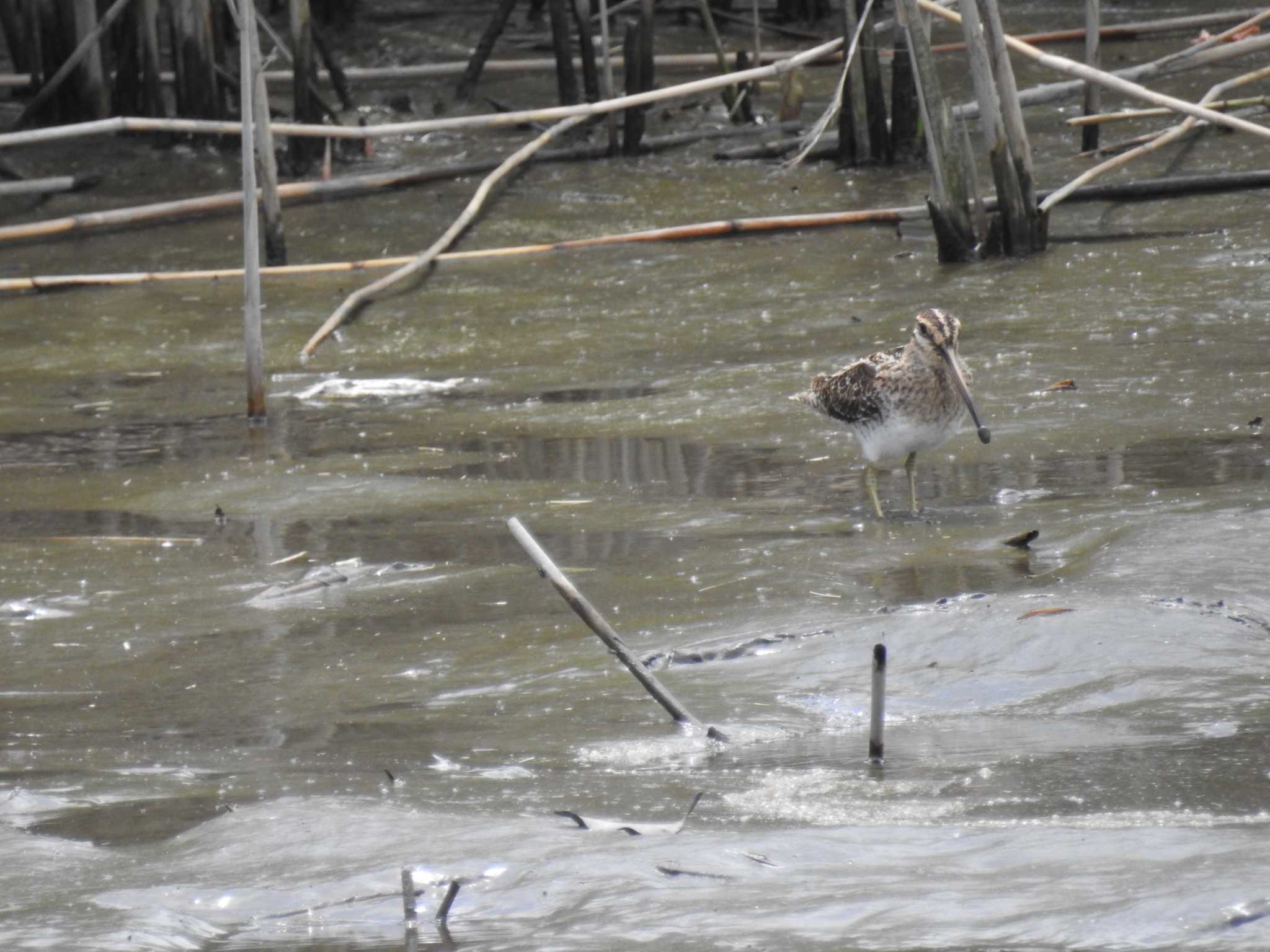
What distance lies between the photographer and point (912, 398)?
640 centimetres

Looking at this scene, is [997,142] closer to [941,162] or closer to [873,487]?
[941,162]

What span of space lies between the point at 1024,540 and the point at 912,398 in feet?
2.81

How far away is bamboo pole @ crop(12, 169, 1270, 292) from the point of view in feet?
37.4

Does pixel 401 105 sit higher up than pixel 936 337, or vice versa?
pixel 401 105

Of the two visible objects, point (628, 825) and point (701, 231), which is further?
point (701, 231)

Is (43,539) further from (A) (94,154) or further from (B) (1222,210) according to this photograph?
(A) (94,154)

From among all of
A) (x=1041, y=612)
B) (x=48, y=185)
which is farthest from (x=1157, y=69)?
(x=1041, y=612)

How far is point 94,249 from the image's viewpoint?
12.6 meters

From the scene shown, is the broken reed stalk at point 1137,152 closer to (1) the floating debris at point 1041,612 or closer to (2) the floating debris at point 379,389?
(2) the floating debris at point 379,389

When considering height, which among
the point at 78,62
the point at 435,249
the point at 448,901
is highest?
the point at 78,62

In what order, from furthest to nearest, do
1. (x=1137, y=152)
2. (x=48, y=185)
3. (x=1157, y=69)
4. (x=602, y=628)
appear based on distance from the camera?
1. (x=48, y=185)
2. (x=1157, y=69)
3. (x=1137, y=152)
4. (x=602, y=628)

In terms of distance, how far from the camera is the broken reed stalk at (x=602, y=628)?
13.0 ft

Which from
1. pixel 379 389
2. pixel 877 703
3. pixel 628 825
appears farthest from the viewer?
pixel 379 389

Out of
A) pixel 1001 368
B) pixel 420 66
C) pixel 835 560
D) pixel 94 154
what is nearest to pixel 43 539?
pixel 835 560
